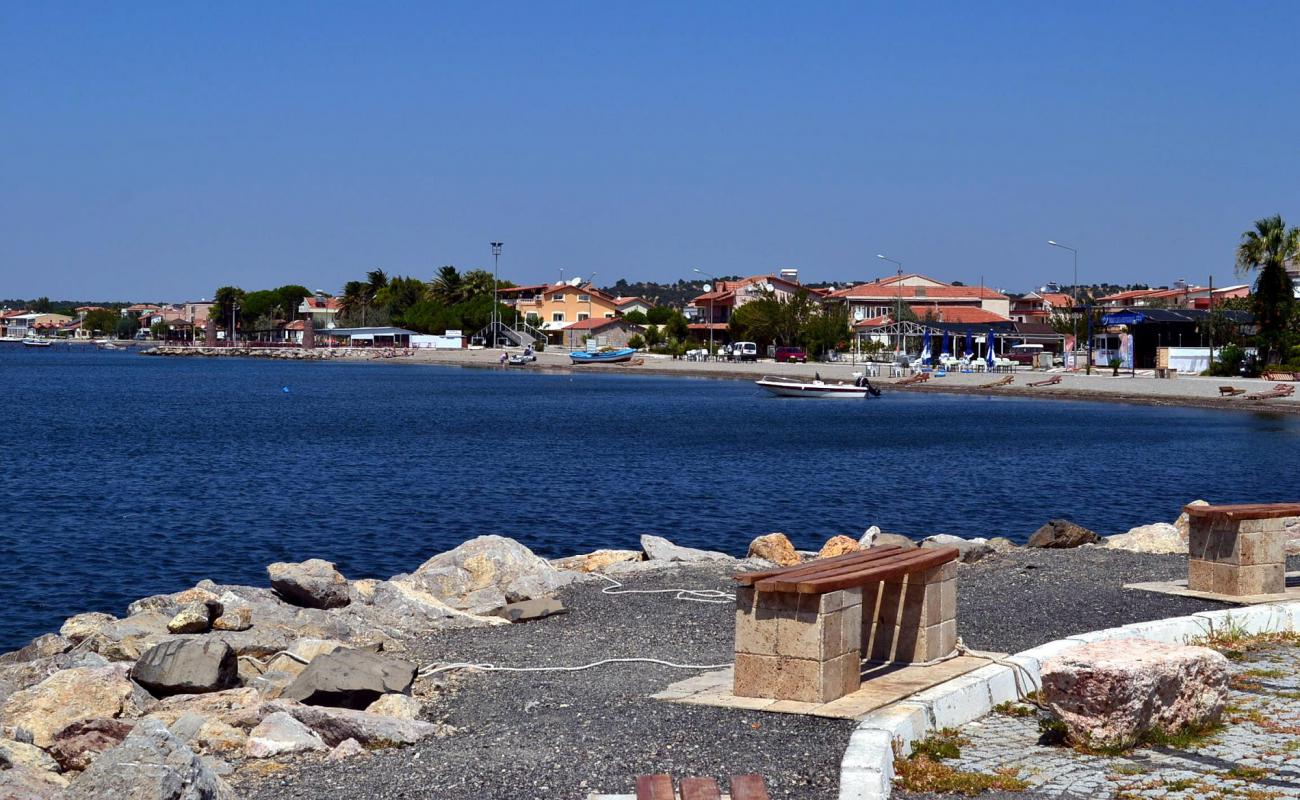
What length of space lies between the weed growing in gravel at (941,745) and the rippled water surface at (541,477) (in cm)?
1301

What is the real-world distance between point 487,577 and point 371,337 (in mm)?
162975

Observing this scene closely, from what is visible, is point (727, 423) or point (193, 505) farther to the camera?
point (727, 423)

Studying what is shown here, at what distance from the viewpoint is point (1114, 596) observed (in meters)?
13.2

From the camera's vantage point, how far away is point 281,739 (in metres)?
8.45

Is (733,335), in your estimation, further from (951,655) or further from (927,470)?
(951,655)

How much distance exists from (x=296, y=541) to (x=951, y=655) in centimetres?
1822

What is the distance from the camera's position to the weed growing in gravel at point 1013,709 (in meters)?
8.83

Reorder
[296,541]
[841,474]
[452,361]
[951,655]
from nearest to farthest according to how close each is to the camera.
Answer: [951,655] < [296,541] < [841,474] < [452,361]

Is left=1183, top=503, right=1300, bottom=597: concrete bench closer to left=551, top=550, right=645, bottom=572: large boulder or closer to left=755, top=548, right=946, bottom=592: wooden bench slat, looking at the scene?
left=755, top=548, right=946, bottom=592: wooden bench slat

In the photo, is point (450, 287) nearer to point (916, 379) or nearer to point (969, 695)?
point (916, 379)

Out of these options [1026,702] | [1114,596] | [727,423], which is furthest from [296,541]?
[727,423]

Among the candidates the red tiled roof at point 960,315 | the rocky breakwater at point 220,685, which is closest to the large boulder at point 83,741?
the rocky breakwater at point 220,685

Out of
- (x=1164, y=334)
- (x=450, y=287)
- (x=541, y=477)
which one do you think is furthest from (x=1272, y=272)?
(x=450, y=287)

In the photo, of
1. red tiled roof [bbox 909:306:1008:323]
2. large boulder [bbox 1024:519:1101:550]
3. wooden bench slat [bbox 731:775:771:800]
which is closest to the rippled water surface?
large boulder [bbox 1024:519:1101:550]
